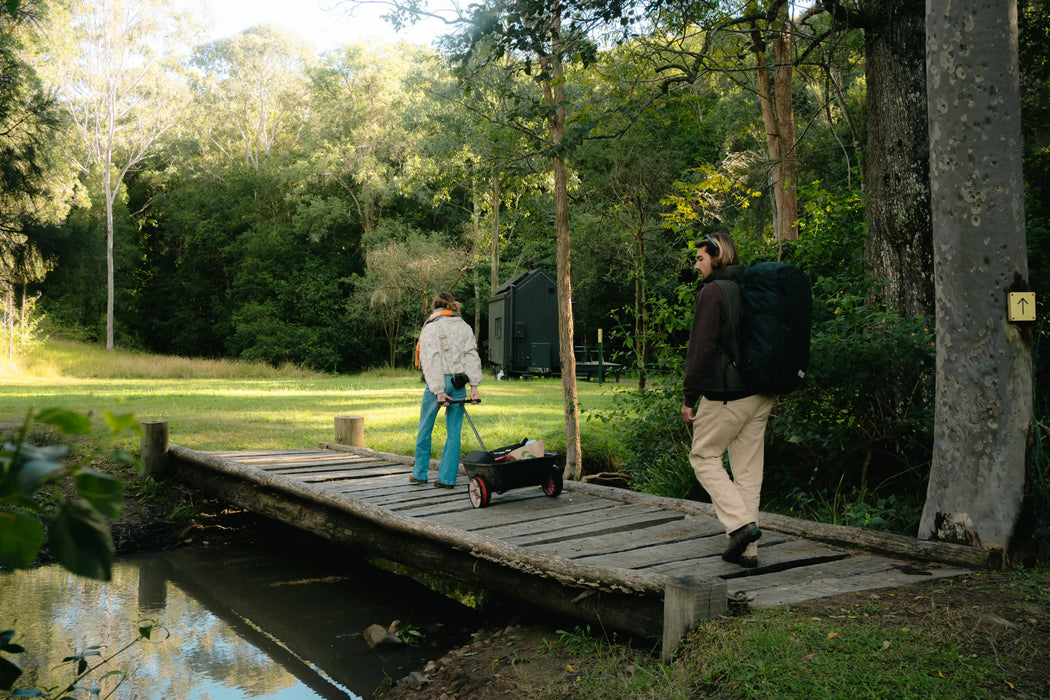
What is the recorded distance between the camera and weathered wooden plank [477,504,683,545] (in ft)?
20.2

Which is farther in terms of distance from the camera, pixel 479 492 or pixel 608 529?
pixel 479 492

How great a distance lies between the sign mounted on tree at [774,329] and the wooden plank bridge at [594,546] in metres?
1.17

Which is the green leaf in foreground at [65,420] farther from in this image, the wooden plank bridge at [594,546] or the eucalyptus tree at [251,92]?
the eucalyptus tree at [251,92]

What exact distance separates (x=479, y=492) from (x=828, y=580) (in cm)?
311

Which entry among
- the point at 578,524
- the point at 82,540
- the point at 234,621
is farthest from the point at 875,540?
the point at 82,540

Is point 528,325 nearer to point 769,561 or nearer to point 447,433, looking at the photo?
point 447,433

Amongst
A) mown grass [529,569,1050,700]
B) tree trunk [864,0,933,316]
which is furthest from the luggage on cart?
tree trunk [864,0,933,316]

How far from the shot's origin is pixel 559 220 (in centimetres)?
891

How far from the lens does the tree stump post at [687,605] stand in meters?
4.14

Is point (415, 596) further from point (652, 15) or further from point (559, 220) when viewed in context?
point (652, 15)

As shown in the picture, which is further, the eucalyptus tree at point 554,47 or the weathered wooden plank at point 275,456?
the weathered wooden plank at point 275,456

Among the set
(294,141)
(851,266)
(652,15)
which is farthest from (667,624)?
(294,141)

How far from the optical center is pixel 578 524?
6.48m

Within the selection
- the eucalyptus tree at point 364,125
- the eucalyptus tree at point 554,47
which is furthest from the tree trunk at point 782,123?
the eucalyptus tree at point 364,125
